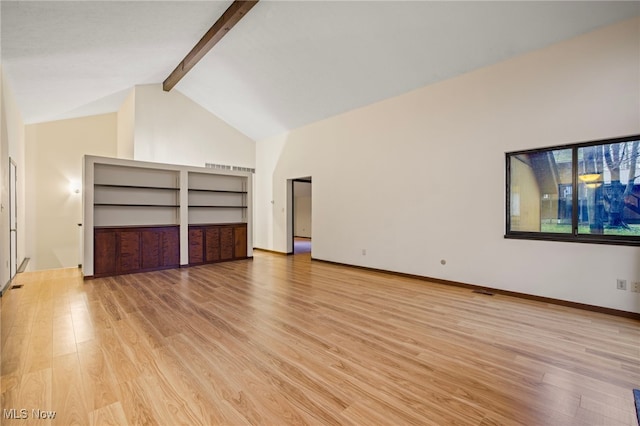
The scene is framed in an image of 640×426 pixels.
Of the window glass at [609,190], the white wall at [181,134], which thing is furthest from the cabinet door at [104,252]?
the window glass at [609,190]

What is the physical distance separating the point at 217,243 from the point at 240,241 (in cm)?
57

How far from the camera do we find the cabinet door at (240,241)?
6664 mm

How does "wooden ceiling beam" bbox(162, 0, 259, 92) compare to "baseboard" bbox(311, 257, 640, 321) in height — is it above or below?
above

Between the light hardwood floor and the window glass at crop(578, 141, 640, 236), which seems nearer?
the light hardwood floor

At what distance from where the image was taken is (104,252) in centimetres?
493

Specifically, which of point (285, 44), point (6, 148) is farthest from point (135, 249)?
point (285, 44)

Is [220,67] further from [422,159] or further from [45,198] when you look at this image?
[45,198]

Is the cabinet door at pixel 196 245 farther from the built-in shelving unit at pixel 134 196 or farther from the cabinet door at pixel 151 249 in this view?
the cabinet door at pixel 151 249

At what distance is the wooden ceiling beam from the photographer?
3871mm

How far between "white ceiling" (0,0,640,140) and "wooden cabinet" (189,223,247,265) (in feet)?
10.2

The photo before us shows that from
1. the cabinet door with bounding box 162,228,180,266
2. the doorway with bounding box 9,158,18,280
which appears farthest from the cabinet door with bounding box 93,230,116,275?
the doorway with bounding box 9,158,18,280
